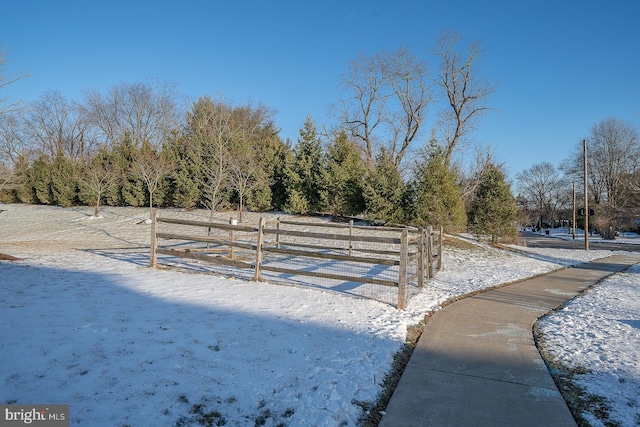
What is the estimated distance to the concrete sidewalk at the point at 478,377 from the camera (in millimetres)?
3258

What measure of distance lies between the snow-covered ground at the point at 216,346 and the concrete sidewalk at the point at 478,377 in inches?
14.0

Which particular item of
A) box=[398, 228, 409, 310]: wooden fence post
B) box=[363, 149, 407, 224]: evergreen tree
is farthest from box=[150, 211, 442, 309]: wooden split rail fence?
box=[363, 149, 407, 224]: evergreen tree

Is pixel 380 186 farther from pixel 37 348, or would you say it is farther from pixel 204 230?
pixel 37 348

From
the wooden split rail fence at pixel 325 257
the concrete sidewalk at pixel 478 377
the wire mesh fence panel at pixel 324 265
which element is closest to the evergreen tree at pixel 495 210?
the wooden split rail fence at pixel 325 257

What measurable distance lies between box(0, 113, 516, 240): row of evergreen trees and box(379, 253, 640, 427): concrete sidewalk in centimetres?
1336

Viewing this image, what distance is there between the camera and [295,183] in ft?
83.6

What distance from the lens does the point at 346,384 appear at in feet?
12.2

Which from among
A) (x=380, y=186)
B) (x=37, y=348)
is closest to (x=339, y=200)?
(x=380, y=186)

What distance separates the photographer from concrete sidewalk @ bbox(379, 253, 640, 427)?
3258 millimetres

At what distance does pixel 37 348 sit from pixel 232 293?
325 cm

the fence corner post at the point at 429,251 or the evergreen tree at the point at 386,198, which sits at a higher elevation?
the evergreen tree at the point at 386,198

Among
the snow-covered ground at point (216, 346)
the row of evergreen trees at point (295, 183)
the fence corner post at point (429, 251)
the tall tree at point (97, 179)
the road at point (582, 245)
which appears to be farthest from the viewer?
the tall tree at point (97, 179)

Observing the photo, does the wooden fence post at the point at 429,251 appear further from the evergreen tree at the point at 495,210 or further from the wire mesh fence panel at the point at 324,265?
the evergreen tree at the point at 495,210

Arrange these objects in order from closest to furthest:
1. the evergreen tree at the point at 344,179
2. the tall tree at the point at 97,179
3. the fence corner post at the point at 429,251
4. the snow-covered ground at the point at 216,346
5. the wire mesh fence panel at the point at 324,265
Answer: the snow-covered ground at the point at 216,346, the wire mesh fence panel at the point at 324,265, the fence corner post at the point at 429,251, the evergreen tree at the point at 344,179, the tall tree at the point at 97,179
